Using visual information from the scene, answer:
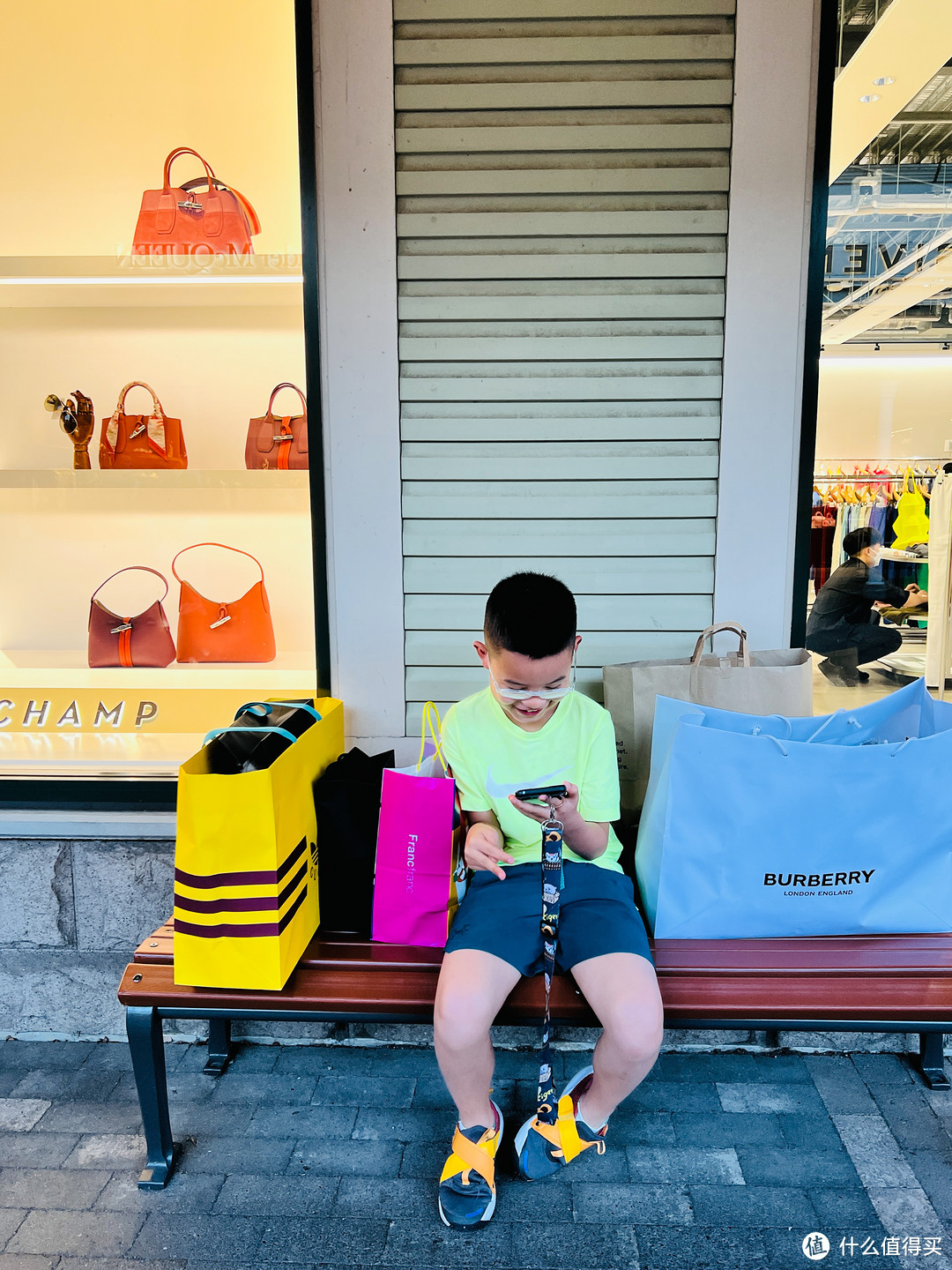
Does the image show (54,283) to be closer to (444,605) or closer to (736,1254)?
(444,605)

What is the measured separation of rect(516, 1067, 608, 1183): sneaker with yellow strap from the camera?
1.93m

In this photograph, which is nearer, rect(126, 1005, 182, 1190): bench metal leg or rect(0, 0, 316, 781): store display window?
rect(126, 1005, 182, 1190): bench metal leg

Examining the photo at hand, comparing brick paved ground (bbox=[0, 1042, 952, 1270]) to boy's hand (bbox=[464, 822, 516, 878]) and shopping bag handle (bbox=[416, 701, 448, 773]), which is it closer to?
boy's hand (bbox=[464, 822, 516, 878])

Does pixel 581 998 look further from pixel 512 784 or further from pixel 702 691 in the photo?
pixel 702 691

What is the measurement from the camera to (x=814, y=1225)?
1.90 metres

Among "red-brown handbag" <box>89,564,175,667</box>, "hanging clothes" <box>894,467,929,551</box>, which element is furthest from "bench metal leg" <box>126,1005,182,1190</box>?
"hanging clothes" <box>894,467,929,551</box>

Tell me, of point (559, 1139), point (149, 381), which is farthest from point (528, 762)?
point (149, 381)

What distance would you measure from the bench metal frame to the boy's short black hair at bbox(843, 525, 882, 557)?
2.43 meters

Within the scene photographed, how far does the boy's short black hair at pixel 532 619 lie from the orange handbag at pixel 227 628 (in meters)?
1.32

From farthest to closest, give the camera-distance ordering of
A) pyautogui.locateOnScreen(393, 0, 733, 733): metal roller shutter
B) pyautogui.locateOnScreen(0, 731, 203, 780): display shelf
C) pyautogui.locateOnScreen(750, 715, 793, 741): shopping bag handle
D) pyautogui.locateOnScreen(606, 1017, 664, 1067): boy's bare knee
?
pyautogui.locateOnScreen(0, 731, 203, 780): display shelf < pyautogui.locateOnScreen(393, 0, 733, 733): metal roller shutter < pyautogui.locateOnScreen(750, 715, 793, 741): shopping bag handle < pyautogui.locateOnScreen(606, 1017, 664, 1067): boy's bare knee

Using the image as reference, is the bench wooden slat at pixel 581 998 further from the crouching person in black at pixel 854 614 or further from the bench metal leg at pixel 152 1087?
the crouching person in black at pixel 854 614

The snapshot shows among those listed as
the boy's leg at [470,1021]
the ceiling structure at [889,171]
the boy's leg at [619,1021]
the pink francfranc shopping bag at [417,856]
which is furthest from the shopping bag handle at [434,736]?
the ceiling structure at [889,171]

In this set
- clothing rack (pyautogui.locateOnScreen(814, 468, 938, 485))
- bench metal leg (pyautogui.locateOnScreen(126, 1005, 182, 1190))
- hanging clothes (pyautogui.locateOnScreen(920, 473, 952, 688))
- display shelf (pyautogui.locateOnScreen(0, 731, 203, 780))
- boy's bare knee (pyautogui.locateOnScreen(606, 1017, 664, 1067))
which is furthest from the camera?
hanging clothes (pyautogui.locateOnScreen(920, 473, 952, 688))

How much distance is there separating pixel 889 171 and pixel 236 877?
11.0ft
